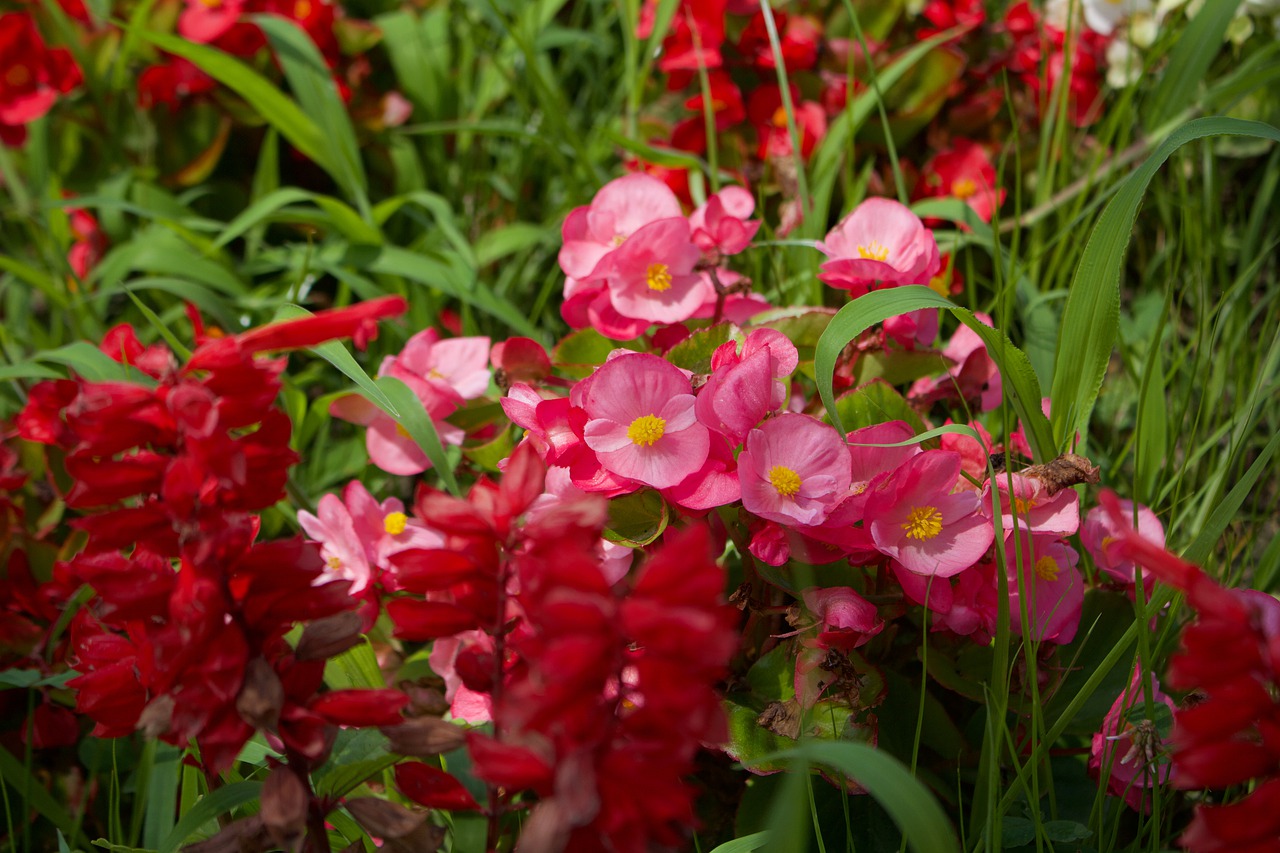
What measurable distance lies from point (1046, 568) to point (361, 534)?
666 millimetres

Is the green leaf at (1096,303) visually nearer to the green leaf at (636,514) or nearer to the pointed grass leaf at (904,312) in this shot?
the pointed grass leaf at (904,312)

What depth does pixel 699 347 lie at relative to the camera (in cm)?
102

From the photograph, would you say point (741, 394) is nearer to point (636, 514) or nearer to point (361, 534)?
point (636, 514)

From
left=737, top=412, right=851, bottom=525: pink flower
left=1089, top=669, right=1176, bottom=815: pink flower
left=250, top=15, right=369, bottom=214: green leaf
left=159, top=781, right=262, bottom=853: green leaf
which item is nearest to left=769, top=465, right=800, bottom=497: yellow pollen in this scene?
left=737, top=412, right=851, bottom=525: pink flower

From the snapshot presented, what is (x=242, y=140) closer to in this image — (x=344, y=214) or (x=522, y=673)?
(x=344, y=214)

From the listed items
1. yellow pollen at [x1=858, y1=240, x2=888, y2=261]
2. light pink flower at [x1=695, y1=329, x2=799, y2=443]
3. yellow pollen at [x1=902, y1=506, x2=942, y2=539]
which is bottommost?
yellow pollen at [x1=902, y1=506, x2=942, y2=539]

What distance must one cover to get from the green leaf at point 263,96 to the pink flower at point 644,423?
109 cm

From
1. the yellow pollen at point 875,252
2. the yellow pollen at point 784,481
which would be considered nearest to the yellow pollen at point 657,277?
the yellow pollen at point 875,252

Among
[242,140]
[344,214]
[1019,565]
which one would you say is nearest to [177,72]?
[242,140]

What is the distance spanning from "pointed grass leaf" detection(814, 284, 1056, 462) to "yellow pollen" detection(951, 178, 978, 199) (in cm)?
83

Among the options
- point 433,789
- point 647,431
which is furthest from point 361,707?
point 647,431

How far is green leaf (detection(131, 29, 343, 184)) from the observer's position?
1.63m

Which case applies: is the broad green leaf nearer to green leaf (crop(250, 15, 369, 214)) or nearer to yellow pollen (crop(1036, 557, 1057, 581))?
yellow pollen (crop(1036, 557, 1057, 581))

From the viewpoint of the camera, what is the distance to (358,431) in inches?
62.1
